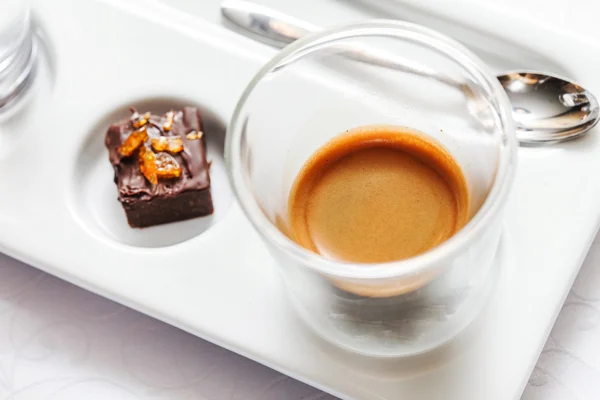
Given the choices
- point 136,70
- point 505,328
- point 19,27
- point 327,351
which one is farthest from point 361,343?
point 19,27

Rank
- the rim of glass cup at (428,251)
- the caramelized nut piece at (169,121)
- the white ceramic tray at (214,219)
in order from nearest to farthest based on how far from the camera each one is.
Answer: the rim of glass cup at (428,251), the white ceramic tray at (214,219), the caramelized nut piece at (169,121)

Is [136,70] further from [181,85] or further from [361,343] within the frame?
[361,343]

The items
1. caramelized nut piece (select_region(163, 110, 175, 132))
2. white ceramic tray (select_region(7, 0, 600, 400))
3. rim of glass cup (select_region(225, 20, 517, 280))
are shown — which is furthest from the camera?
caramelized nut piece (select_region(163, 110, 175, 132))

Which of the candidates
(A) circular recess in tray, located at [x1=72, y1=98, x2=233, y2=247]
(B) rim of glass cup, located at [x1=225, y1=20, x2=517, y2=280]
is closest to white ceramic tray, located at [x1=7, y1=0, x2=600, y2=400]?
(A) circular recess in tray, located at [x1=72, y1=98, x2=233, y2=247]

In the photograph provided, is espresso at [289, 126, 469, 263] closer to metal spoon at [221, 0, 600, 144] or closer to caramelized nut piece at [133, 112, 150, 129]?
metal spoon at [221, 0, 600, 144]

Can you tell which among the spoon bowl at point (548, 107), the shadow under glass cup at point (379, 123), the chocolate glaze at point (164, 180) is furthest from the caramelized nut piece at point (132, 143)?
the spoon bowl at point (548, 107)

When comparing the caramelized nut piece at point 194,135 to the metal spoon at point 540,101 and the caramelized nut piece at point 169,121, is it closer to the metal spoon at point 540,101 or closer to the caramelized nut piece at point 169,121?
the caramelized nut piece at point 169,121
